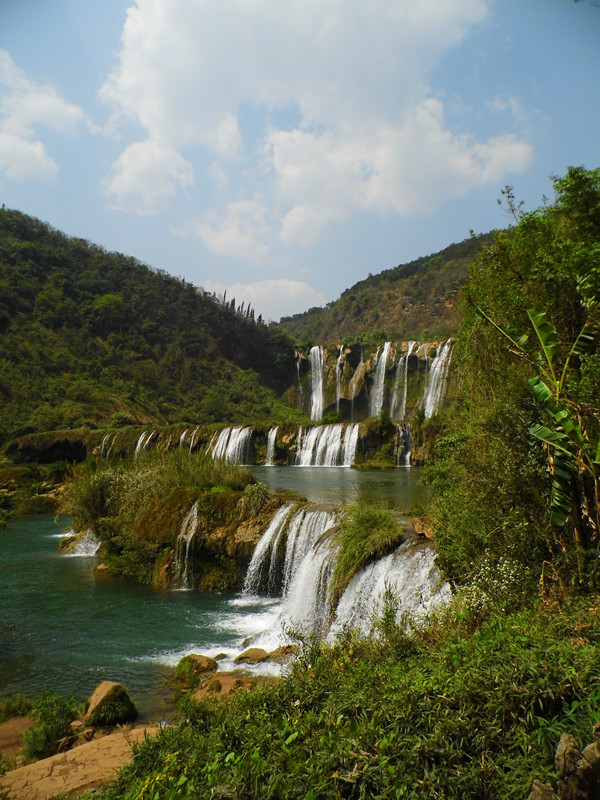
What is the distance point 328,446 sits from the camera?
96.9 feet

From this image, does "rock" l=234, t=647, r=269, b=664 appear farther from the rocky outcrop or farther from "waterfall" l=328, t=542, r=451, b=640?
the rocky outcrop

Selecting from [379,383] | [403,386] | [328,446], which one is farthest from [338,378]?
[328,446]

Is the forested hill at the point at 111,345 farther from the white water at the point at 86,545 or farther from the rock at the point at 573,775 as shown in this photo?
the rock at the point at 573,775

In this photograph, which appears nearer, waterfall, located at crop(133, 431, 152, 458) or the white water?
A: the white water

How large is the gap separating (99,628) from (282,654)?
3780 mm

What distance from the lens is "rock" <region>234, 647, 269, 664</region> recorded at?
6.91m

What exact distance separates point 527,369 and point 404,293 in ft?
259

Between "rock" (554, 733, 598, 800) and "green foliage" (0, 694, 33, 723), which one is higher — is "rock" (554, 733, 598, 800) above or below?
above

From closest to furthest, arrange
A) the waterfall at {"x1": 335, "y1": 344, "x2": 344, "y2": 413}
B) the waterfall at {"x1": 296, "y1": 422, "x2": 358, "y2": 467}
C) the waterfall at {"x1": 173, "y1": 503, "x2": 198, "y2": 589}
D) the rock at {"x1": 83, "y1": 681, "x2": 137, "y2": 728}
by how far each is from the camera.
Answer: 1. the rock at {"x1": 83, "y1": 681, "x2": 137, "y2": 728}
2. the waterfall at {"x1": 173, "y1": 503, "x2": 198, "y2": 589}
3. the waterfall at {"x1": 296, "y1": 422, "x2": 358, "y2": 467}
4. the waterfall at {"x1": 335, "y1": 344, "x2": 344, "y2": 413}

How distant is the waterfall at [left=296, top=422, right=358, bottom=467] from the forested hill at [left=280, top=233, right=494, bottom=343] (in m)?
37.5

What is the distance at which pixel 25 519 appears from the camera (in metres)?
19.1

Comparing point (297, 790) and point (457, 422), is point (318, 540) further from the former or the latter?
point (297, 790)

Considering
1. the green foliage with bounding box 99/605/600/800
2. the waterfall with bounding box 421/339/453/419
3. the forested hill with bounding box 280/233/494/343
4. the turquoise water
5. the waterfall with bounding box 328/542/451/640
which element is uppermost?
the forested hill with bounding box 280/233/494/343

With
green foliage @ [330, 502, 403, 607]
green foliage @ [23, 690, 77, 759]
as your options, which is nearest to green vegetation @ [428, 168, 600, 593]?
green foliage @ [330, 502, 403, 607]
